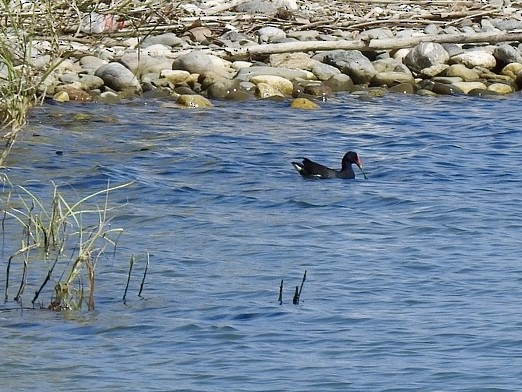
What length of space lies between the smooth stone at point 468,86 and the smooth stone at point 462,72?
0.30 meters

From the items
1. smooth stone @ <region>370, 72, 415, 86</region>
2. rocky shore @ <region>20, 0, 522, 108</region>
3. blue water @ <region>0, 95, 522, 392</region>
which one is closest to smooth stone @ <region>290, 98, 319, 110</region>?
rocky shore @ <region>20, 0, 522, 108</region>

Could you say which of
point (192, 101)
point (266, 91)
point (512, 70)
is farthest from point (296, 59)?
point (512, 70)

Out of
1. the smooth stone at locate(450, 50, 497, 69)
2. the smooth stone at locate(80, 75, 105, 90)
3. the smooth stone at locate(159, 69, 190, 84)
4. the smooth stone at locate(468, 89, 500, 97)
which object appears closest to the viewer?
the smooth stone at locate(80, 75, 105, 90)

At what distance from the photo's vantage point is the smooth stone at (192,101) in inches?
707

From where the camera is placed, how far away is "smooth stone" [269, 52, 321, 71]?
64.3 ft

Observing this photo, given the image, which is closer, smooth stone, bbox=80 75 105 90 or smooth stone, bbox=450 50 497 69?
smooth stone, bbox=80 75 105 90

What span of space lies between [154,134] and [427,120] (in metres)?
3.89

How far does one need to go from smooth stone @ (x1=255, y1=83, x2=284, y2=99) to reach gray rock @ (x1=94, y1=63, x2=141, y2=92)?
1726mm

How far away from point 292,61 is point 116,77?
284 centimetres

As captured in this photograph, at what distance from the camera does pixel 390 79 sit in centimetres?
1970

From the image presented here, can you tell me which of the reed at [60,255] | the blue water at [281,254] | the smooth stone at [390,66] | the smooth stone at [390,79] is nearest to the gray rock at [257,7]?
the smooth stone at [390,66]

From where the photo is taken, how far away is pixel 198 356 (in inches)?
290

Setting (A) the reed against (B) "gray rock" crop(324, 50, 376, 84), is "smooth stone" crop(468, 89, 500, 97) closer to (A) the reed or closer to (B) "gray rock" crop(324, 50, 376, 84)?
(B) "gray rock" crop(324, 50, 376, 84)

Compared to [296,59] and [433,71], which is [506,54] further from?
[296,59]
